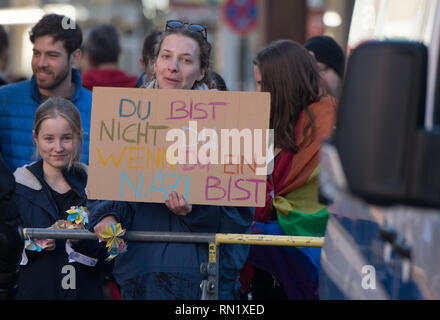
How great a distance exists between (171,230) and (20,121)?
1561 mm

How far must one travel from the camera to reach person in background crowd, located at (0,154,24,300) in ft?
11.3

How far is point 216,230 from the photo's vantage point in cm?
402

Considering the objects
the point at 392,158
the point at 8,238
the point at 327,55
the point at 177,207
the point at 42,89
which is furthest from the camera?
the point at 327,55

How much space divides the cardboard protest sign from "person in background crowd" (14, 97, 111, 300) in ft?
1.73

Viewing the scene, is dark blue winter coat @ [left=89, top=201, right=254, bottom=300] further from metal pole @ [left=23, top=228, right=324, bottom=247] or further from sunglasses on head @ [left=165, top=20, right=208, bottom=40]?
sunglasses on head @ [left=165, top=20, right=208, bottom=40]

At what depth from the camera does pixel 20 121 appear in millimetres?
4992

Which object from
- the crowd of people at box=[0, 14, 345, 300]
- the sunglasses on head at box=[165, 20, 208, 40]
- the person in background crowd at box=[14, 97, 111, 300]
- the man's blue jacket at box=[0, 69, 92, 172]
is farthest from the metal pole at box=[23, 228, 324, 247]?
the sunglasses on head at box=[165, 20, 208, 40]

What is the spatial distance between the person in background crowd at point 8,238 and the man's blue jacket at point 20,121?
130 centimetres

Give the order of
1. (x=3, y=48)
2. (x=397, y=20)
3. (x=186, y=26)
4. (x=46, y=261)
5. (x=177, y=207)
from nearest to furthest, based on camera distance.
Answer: (x=397, y=20)
(x=177, y=207)
(x=46, y=261)
(x=186, y=26)
(x=3, y=48)

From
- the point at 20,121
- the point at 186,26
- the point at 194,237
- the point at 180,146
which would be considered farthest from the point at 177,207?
the point at 20,121

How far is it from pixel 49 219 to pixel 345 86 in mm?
2374

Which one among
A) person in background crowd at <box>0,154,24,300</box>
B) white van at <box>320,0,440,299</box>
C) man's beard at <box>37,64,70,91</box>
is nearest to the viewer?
white van at <box>320,0,440,299</box>

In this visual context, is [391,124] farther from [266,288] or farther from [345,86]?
[266,288]

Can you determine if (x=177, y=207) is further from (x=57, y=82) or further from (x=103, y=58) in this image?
(x=103, y=58)
